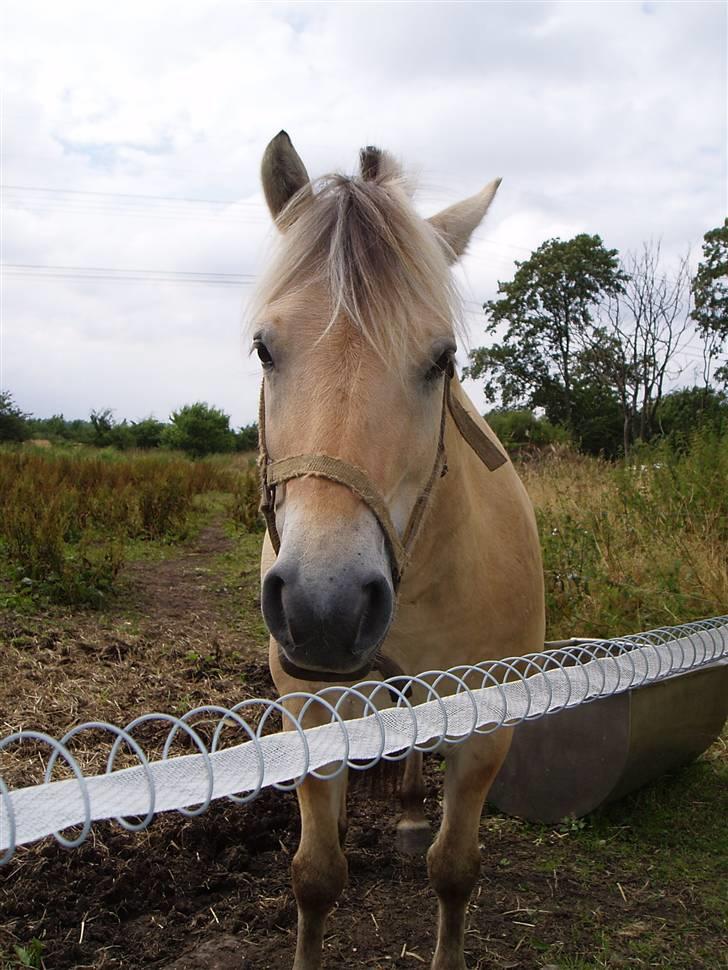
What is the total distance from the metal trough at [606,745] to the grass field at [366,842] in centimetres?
14

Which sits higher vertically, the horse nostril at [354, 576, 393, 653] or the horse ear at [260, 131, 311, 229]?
the horse ear at [260, 131, 311, 229]

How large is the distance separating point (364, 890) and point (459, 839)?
743mm

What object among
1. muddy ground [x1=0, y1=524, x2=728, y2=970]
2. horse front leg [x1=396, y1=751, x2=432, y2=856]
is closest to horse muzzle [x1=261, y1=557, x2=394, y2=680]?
muddy ground [x1=0, y1=524, x2=728, y2=970]

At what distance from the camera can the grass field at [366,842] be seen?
2607 mm

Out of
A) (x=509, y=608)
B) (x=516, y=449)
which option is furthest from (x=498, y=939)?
(x=516, y=449)

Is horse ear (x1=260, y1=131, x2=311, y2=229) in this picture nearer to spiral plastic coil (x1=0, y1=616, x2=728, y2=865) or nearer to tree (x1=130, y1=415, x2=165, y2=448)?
spiral plastic coil (x1=0, y1=616, x2=728, y2=865)

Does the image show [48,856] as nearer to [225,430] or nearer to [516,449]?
[516,449]

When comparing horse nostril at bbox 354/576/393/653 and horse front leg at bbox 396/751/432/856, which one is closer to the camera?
horse nostril at bbox 354/576/393/653

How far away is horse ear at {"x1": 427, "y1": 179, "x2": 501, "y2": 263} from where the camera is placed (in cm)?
249

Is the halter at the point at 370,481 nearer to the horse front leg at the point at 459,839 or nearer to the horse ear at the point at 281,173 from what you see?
the horse front leg at the point at 459,839

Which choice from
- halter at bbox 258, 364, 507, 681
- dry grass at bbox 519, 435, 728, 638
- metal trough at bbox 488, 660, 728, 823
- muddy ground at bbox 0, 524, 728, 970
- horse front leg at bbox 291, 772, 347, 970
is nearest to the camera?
halter at bbox 258, 364, 507, 681

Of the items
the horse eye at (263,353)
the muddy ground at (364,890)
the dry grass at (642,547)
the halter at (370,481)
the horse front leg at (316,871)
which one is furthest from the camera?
the dry grass at (642,547)

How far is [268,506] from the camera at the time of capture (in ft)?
6.40

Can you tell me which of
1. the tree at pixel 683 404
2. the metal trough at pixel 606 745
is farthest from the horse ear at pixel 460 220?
the tree at pixel 683 404
